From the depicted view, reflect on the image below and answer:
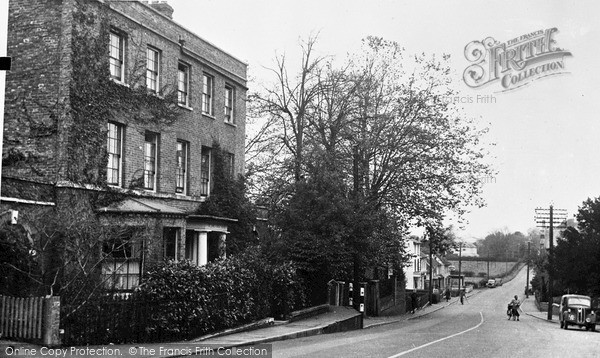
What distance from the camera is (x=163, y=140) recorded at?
26141 mm

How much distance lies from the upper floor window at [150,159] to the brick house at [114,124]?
0.12 feet

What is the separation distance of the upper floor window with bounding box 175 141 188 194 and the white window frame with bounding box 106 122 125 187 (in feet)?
12.3

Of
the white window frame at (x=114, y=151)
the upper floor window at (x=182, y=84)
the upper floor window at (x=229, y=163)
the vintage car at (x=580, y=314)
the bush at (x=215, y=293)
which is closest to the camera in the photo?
the bush at (x=215, y=293)

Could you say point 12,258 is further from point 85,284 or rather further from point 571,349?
point 571,349

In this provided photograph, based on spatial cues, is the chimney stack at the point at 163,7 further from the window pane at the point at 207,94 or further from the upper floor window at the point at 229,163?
the upper floor window at the point at 229,163

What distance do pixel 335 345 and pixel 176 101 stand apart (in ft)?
40.3

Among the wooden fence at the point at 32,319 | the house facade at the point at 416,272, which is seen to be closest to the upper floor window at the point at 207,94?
the wooden fence at the point at 32,319

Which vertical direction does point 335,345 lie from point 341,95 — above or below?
below

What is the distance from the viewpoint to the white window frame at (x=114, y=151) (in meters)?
23.2

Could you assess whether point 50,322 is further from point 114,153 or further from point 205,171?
point 205,171

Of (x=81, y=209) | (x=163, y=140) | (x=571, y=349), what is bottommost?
(x=571, y=349)

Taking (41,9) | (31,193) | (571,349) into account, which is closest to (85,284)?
(31,193)

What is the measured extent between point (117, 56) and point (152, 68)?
7.01 feet

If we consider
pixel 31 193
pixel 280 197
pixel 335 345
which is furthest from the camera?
pixel 280 197
